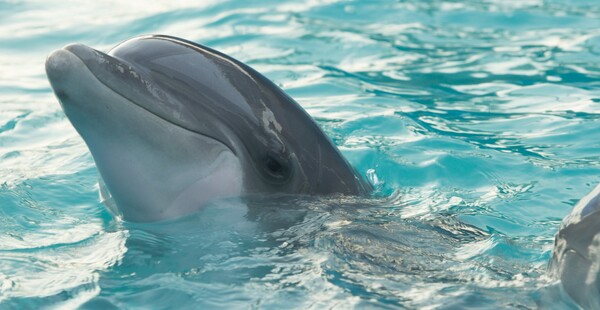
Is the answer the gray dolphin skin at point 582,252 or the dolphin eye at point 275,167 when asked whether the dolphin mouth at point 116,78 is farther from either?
the gray dolphin skin at point 582,252

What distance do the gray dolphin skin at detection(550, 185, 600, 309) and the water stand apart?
0.09 meters

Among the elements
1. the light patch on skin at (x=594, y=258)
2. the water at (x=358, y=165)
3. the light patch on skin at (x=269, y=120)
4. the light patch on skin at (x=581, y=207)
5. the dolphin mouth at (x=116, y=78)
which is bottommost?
the water at (x=358, y=165)

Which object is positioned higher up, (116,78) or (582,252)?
(116,78)

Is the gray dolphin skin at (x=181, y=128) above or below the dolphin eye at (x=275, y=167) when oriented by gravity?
above

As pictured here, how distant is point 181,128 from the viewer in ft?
17.0

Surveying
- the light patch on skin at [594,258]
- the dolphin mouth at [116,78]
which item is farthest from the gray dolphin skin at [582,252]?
the dolphin mouth at [116,78]

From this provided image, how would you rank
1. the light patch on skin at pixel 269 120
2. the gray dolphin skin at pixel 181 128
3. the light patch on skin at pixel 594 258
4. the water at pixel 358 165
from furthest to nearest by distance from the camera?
the light patch on skin at pixel 269 120 → the gray dolphin skin at pixel 181 128 → the water at pixel 358 165 → the light patch on skin at pixel 594 258

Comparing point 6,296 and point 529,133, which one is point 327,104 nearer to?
point 529,133

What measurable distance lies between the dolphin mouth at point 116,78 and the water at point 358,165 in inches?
25.9

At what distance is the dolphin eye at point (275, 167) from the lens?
5434 mm

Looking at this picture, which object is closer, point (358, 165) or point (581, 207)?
point (581, 207)

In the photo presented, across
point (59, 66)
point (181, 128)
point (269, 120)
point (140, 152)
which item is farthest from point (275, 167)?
point (59, 66)

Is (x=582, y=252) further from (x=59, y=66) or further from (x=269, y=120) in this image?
(x=59, y=66)

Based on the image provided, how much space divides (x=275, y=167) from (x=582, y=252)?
1.92 metres
